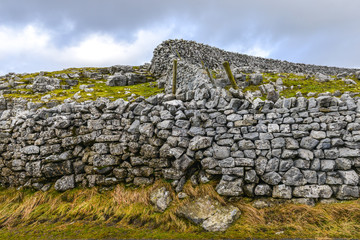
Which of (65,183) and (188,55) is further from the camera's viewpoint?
(188,55)

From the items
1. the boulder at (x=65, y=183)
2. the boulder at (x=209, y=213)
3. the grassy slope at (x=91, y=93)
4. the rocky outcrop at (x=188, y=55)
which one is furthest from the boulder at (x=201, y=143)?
the rocky outcrop at (x=188, y=55)

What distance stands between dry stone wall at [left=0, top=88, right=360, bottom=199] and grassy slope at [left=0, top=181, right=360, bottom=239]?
453 mm

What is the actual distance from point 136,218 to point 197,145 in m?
3.16

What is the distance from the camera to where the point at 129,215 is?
643 cm

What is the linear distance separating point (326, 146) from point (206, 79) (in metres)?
6.74

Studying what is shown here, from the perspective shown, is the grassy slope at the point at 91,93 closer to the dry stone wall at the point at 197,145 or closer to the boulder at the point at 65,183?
the dry stone wall at the point at 197,145

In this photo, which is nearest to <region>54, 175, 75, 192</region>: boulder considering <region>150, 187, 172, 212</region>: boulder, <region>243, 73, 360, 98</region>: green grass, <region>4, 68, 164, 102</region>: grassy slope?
<region>150, 187, 172, 212</region>: boulder

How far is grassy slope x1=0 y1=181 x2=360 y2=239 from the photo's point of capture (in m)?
5.31

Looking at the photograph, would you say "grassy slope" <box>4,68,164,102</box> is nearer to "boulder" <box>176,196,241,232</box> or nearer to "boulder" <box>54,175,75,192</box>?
"boulder" <box>54,175,75,192</box>

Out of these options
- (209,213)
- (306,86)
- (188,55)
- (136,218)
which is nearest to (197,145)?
(209,213)

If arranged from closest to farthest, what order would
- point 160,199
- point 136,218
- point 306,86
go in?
point 136,218
point 160,199
point 306,86

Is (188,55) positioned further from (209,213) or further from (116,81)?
(209,213)

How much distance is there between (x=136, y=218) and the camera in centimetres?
636

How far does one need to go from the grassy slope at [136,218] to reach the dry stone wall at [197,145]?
1.49ft
